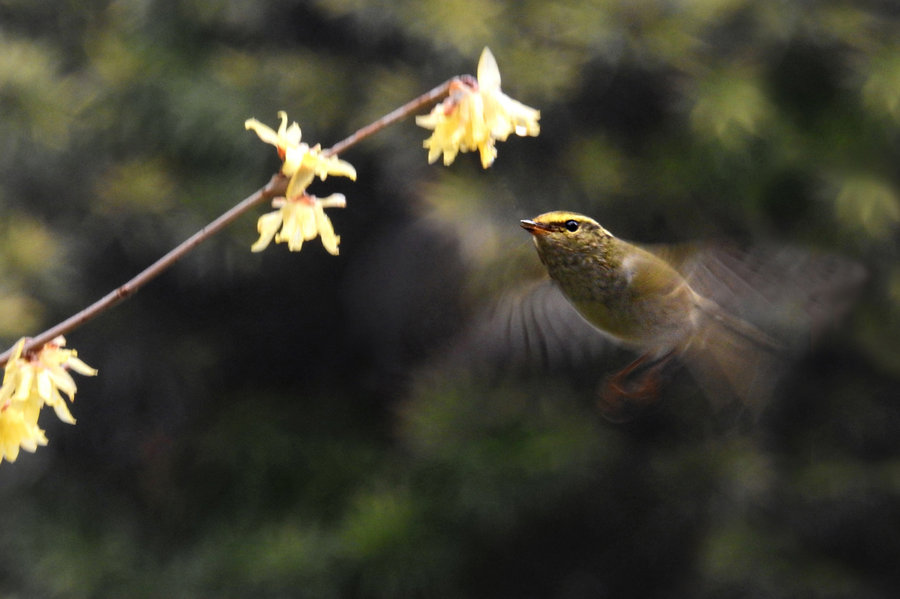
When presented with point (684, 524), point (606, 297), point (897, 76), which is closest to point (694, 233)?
point (897, 76)

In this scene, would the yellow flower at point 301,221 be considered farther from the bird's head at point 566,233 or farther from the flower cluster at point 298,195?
the bird's head at point 566,233

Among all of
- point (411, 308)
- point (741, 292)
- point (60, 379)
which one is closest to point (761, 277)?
point (741, 292)

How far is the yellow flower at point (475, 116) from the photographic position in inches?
26.0

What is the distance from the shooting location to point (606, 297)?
978mm

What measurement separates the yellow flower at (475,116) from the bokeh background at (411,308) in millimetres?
928

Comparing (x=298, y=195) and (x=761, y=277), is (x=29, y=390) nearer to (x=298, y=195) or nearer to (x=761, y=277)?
(x=298, y=195)

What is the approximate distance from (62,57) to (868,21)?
5.24 feet

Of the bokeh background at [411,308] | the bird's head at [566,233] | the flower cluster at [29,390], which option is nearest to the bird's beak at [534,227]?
the bird's head at [566,233]

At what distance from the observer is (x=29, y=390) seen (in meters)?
0.63

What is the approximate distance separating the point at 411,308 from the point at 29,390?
3.33 feet

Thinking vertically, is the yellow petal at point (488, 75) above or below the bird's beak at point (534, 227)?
below

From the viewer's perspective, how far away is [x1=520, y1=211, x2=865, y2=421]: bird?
2.95ft

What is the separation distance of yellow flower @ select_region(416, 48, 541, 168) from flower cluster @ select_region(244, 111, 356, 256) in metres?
0.08

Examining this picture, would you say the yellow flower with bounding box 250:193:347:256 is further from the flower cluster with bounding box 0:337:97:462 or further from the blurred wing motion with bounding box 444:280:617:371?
the blurred wing motion with bounding box 444:280:617:371
